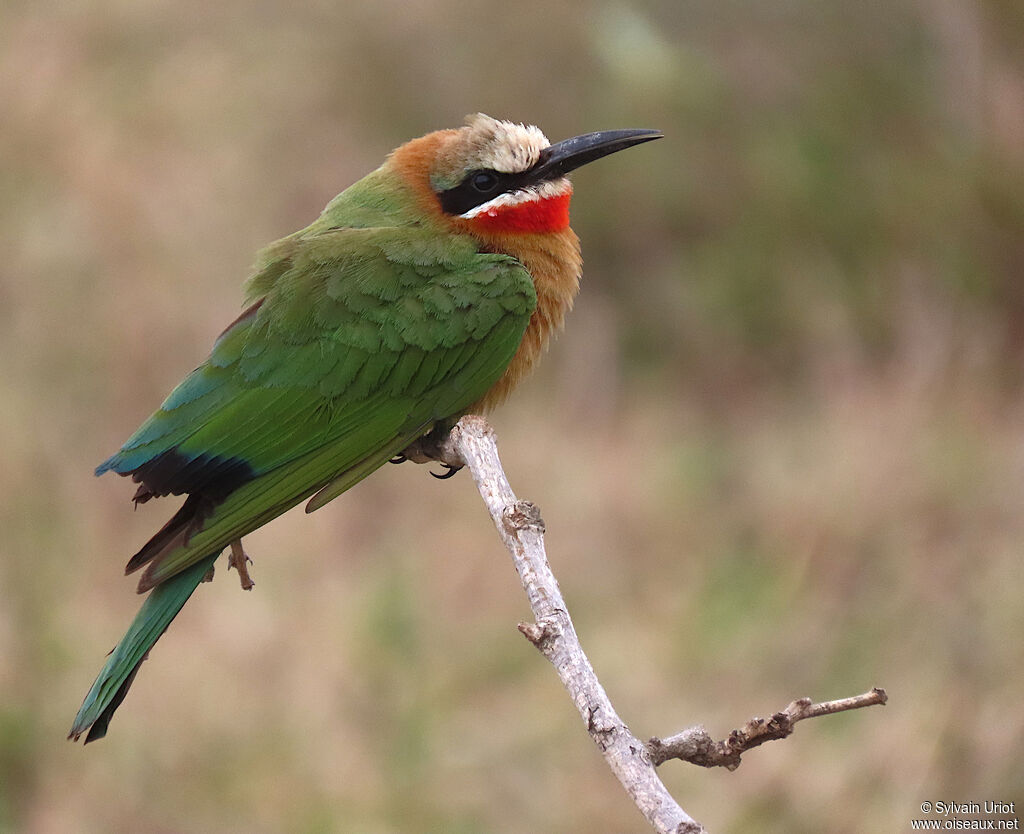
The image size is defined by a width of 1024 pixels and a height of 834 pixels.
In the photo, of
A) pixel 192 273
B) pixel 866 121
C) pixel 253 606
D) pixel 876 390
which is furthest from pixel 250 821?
pixel 866 121

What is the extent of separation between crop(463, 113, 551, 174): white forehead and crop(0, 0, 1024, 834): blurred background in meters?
1.94

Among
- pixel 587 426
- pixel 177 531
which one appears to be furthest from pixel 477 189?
pixel 587 426

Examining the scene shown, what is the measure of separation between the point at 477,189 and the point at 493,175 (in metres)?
0.05

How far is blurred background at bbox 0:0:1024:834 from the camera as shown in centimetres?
439

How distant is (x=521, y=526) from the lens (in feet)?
6.84

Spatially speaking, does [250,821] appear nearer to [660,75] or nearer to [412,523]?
[412,523]

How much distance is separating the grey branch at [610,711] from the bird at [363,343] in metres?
0.59

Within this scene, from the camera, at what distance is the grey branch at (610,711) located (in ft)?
5.56

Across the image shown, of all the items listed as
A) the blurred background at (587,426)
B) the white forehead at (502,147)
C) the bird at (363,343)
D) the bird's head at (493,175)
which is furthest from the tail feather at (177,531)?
the blurred background at (587,426)

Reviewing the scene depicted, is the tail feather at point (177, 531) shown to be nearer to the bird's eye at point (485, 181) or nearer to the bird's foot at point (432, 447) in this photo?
the bird's foot at point (432, 447)

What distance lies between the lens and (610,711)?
1.81 metres

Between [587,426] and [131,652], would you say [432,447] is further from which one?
[587,426]

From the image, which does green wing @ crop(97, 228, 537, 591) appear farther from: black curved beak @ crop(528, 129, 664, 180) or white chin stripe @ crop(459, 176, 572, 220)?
black curved beak @ crop(528, 129, 664, 180)

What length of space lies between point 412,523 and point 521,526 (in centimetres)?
368
